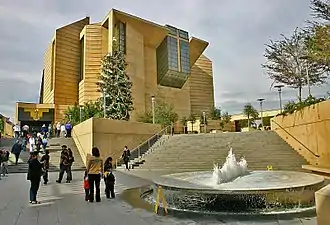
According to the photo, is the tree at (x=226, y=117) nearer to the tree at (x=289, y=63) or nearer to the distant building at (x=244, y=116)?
the distant building at (x=244, y=116)

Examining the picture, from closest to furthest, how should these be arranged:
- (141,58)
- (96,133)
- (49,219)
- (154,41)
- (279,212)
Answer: (49,219)
(279,212)
(96,133)
(141,58)
(154,41)

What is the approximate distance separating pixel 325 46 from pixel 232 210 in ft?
31.5

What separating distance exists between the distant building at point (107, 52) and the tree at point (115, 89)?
11611mm

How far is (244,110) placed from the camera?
49.0m

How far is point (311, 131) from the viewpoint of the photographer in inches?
609

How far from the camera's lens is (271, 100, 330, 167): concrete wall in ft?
45.4

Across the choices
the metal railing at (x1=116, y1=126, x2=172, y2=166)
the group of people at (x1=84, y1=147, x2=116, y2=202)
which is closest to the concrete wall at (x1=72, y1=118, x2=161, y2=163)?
the metal railing at (x1=116, y1=126, x2=172, y2=166)

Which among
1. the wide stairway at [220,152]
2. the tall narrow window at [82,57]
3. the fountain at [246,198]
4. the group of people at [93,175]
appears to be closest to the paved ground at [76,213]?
the group of people at [93,175]

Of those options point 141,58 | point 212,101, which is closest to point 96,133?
point 141,58

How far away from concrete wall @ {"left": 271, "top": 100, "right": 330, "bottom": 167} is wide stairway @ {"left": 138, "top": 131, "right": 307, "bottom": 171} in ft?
1.78

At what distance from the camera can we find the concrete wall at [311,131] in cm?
1385

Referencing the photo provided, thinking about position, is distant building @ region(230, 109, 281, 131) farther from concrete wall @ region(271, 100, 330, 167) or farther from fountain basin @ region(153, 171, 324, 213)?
fountain basin @ region(153, 171, 324, 213)

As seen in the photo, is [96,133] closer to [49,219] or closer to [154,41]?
[49,219]

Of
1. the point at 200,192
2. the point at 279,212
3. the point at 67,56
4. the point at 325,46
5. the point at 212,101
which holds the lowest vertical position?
the point at 279,212
